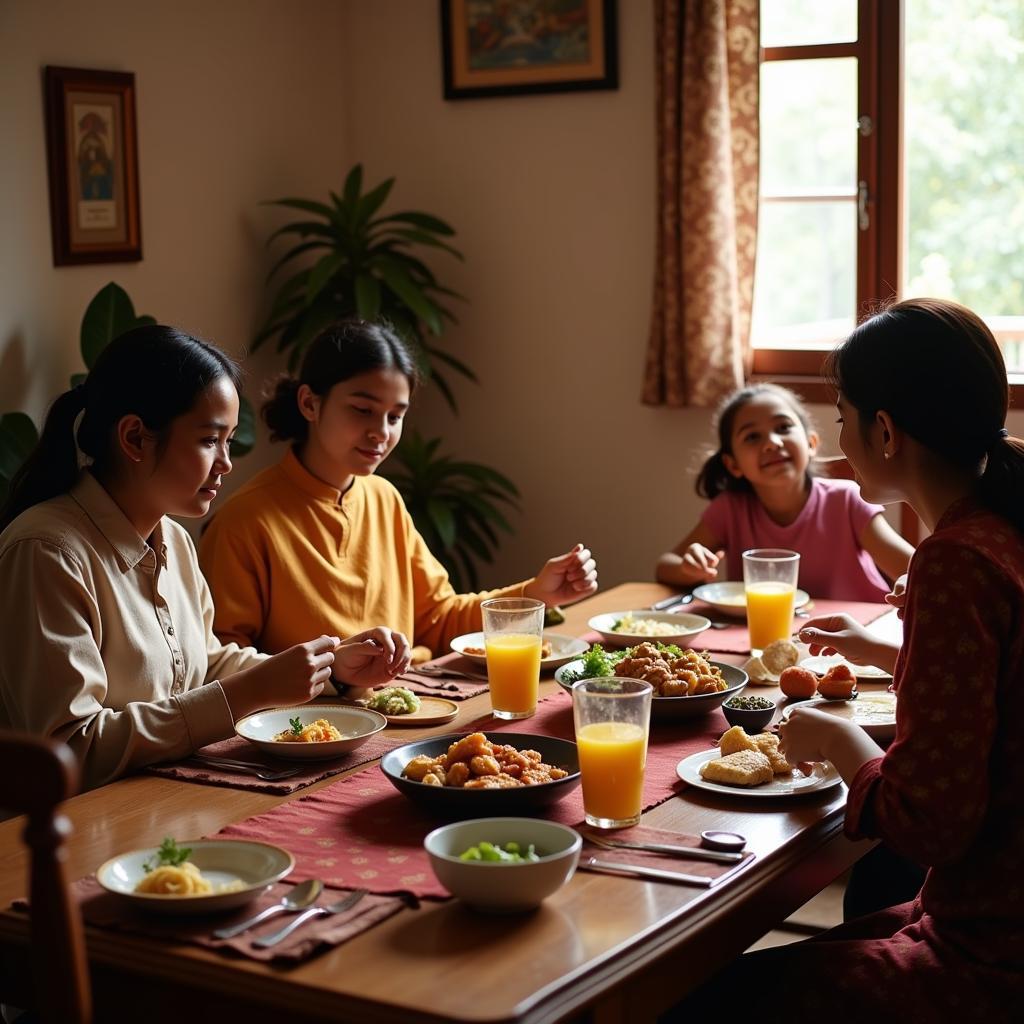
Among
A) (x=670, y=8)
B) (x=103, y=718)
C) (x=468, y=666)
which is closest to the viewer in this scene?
(x=103, y=718)

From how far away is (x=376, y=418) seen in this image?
2676 mm

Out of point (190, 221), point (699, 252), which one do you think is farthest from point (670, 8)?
point (190, 221)

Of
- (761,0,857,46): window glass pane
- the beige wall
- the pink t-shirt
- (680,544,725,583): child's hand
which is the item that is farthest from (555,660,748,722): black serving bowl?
(761,0,857,46): window glass pane

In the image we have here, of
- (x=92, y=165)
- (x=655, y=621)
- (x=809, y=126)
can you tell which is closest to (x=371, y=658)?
(x=655, y=621)

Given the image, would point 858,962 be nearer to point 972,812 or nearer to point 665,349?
point 972,812

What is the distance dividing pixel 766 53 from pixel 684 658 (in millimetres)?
2552

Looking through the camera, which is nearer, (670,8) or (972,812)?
(972,812)

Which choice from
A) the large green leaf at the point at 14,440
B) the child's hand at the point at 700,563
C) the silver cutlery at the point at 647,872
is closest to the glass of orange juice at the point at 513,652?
the silver cutlery at the point at 647,872

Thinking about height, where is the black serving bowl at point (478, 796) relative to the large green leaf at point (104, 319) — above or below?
→ below

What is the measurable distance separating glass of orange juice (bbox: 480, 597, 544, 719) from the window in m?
2.24

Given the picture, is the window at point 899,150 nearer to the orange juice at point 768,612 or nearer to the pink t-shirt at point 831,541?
the pink t-shirt at point 831,541

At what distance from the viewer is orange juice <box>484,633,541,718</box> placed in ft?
6.74

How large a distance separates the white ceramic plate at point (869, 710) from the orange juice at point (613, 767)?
391 millimetres

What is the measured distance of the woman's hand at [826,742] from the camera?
166 centimetres
